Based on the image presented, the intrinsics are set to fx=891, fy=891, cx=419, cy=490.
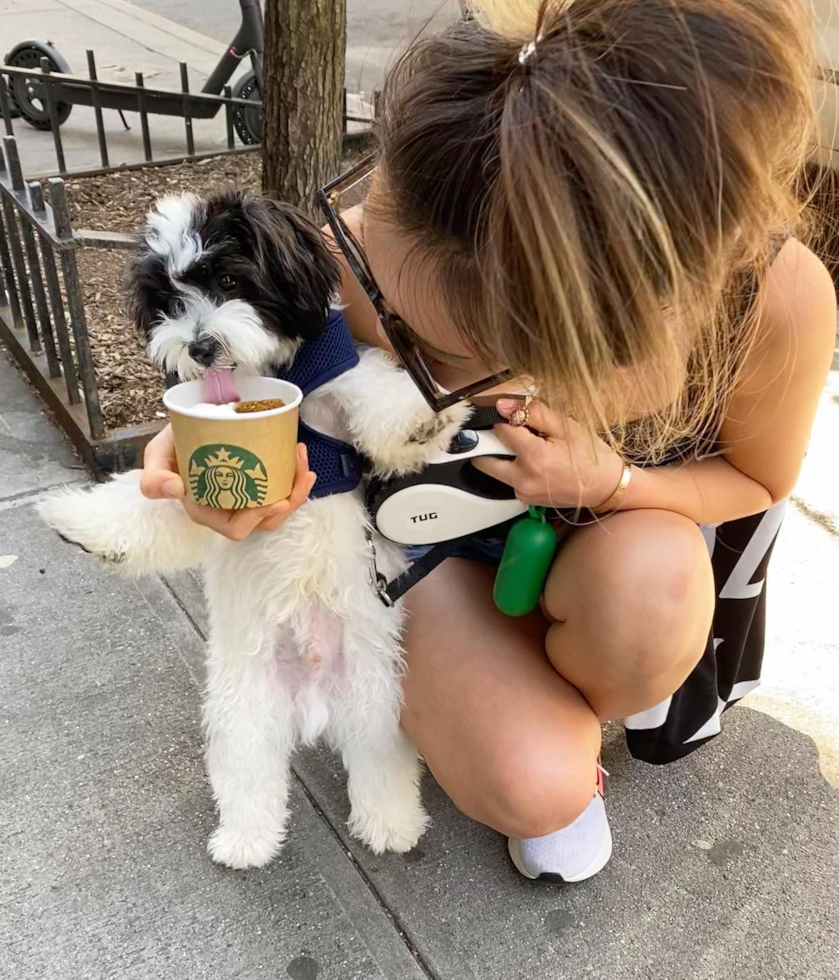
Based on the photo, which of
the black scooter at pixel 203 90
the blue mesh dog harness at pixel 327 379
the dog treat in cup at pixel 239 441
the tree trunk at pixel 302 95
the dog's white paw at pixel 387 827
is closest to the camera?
the dog treat in cup at pixel 239 441

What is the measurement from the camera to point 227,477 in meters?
1.39

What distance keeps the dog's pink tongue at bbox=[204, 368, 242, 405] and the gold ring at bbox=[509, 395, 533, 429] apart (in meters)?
0.49

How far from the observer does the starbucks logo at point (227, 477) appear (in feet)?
4.50

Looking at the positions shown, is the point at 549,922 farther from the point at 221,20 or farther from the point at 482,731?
the point at 221,20

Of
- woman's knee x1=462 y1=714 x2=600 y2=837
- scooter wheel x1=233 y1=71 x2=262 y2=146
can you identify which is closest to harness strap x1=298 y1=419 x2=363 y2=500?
woman's knee x1=462 y1=714 x2=600 y2=837

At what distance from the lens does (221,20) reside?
35.2 feet

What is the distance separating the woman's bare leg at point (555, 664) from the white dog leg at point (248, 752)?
0.92 feet

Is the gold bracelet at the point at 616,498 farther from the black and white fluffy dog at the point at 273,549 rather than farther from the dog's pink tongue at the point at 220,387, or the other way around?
the dog's pink tongue at the point at 220,387

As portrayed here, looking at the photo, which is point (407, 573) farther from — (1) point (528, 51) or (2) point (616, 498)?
(1) point (528, 51)

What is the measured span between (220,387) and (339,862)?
3.46 feet

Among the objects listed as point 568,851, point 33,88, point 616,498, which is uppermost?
point 616,498

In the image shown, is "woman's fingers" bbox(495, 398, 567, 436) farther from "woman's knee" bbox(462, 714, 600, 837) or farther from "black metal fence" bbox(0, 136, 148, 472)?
"black metal fence" bbox(0, 136, 148, 472)

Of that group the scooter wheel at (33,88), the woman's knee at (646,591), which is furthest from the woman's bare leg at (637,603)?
the scooter wheel at (33,88)

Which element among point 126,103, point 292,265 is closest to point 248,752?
point 292,265
